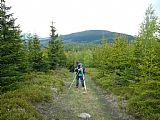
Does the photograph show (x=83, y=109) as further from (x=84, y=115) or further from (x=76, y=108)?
(x=84, y=115)

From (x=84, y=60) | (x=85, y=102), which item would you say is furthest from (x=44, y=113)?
(x=84, y=60)

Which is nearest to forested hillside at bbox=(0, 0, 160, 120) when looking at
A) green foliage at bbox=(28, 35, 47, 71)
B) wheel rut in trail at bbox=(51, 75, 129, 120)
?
wheel rut in trail at bbox=(51, 75, 129, 120)

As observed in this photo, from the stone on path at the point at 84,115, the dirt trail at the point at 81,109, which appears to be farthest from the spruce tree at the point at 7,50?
the stone on path at the point at 84,115

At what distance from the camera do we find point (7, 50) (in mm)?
19125

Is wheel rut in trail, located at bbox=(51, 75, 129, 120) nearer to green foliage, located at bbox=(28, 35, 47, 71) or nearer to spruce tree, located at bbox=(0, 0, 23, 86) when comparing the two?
spruce tree, located at bbox=(0, 0, 23, 86)

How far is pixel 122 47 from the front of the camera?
24.5m

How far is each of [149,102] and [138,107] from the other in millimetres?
1782

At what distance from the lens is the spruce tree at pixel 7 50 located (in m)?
17.6

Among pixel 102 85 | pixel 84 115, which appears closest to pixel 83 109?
pixel 84 115

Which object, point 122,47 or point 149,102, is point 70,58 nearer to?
point 122,47

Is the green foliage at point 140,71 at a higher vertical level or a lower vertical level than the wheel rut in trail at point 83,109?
higher

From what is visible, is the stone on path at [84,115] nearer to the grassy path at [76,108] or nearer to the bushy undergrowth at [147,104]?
the grassy path at [76,108]

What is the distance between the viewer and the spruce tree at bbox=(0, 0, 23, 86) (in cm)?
1762

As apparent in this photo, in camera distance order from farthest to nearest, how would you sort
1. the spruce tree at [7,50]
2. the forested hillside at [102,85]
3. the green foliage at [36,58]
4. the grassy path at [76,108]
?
the green foliage at [36,58] → the spruce tree at [7,50] → the grassy path at [76,108] → the forested hillside at [102,85]
